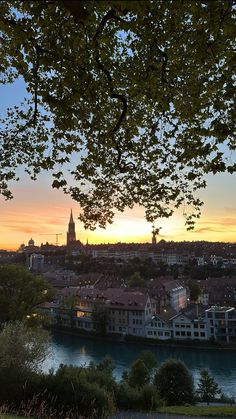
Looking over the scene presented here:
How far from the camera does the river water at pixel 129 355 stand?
1102 inches

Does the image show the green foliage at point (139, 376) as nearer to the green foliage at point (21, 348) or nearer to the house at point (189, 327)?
the green foliage at point (21, 348)

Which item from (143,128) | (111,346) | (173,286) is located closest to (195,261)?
(173,286)

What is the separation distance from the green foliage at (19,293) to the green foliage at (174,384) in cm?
840

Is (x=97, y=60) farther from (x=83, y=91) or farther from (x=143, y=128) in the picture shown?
(x=143, y=128)

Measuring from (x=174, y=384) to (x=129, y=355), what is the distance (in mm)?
14421

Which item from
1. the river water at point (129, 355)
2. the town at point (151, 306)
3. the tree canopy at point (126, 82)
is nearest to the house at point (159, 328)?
the town at point (151, 306)

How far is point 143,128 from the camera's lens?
636 cm

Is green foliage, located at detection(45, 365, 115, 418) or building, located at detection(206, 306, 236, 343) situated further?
building, located at detection(206, 306, 236, 343)

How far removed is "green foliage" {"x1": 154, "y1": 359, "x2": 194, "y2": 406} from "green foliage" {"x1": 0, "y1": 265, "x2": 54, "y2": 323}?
27.6 ft

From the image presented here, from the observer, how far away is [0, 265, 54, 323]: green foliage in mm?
24531

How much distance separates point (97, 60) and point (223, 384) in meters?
24.7

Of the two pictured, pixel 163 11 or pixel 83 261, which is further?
pixel 83 261

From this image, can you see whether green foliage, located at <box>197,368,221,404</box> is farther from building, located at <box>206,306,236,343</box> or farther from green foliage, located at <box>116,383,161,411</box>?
building, located at <box>206,306,236,343</box>

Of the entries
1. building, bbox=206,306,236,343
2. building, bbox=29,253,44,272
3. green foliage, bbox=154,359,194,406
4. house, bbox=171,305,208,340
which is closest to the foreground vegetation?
green foliage, bbox=154,359,194,406
